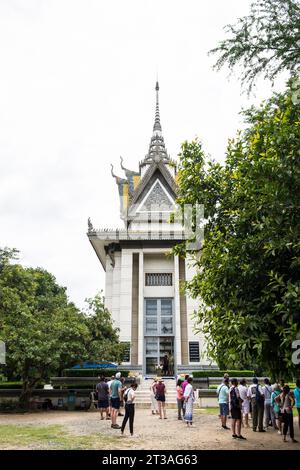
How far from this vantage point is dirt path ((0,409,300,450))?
1007 centimetres

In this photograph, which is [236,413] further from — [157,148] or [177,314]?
[157,148]

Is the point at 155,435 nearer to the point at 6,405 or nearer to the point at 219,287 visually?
the point at 219,287

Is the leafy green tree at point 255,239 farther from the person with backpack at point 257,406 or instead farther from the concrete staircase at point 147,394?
the concrete staircase at point 147,394

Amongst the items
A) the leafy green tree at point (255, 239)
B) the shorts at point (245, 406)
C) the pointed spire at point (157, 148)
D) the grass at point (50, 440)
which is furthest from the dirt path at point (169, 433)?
the pointed spire at point (157, 148)

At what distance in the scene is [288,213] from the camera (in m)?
7.34

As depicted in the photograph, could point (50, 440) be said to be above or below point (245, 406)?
below

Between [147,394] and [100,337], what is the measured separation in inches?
151

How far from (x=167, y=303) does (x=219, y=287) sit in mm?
22685

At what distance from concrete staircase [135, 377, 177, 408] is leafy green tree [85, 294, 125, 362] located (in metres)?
2.26

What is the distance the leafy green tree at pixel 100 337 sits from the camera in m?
21.2

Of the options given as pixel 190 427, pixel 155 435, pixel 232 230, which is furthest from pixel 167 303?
pixel 232 230

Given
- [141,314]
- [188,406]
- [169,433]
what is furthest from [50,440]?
[141,314]

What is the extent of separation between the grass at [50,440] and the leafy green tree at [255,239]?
3.45 meters

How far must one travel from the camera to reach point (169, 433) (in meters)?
12.0
